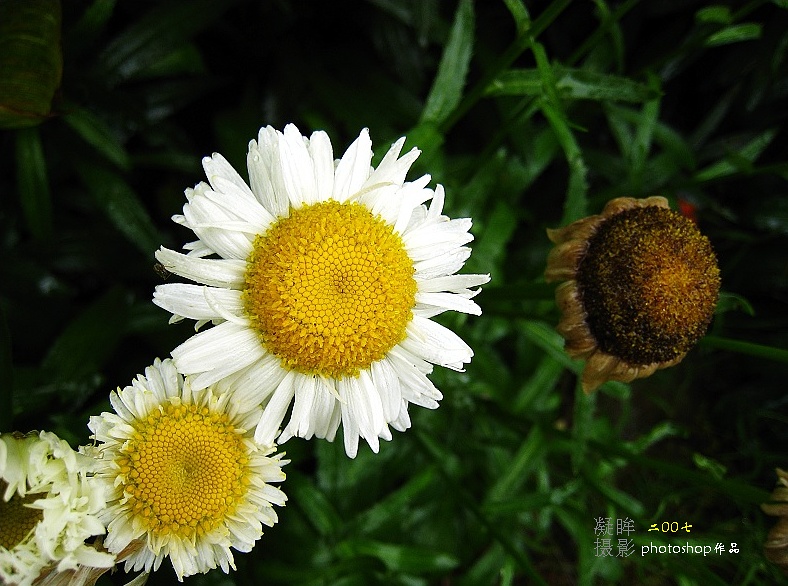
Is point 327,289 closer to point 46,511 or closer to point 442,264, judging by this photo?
point 442,264

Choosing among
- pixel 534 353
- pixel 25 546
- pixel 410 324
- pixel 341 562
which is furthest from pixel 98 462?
pixel 534 353

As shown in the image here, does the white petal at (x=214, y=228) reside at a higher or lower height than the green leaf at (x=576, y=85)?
lower

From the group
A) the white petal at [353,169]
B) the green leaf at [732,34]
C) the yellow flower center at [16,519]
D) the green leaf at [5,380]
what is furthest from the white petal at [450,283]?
the green leaf at [732,34]

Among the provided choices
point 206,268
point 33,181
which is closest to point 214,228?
point 206,268

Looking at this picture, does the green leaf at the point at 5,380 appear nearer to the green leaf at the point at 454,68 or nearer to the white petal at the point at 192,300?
the white petal at the point at 192,300

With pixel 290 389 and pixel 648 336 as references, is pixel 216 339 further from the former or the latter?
pixel 648 336

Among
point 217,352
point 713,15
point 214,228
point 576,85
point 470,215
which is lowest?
point 470,215
